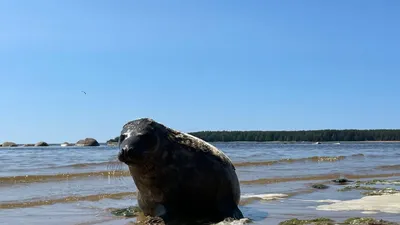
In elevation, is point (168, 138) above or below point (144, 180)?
above

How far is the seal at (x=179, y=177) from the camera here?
7.91 m

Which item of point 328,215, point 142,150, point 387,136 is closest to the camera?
point 142,150

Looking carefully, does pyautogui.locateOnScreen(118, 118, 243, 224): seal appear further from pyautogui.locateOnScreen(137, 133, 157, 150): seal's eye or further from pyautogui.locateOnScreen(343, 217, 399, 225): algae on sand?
pyautogui.locateOnScreen(343, 217, 399, 225): algae on sand

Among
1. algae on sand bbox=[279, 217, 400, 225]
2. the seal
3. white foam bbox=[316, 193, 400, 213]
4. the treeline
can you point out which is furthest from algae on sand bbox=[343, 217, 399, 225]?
the treeline

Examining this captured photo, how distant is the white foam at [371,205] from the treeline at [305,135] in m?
147

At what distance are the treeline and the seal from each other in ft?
490

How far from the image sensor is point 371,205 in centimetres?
1008

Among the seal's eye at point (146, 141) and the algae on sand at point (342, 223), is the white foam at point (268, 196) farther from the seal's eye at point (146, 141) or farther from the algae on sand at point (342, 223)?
the seal's eye at point (146, 141)

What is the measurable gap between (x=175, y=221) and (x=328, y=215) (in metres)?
2.51

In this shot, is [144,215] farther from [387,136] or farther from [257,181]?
[387,136]

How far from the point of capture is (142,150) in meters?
7.52

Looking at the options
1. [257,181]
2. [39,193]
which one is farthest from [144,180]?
[257,181]

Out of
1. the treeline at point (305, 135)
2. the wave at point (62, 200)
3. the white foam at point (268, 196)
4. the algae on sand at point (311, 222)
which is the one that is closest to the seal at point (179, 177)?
the algae on sand at point (311, 222)

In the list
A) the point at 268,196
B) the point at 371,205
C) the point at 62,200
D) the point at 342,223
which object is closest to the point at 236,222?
the point at 342,223
